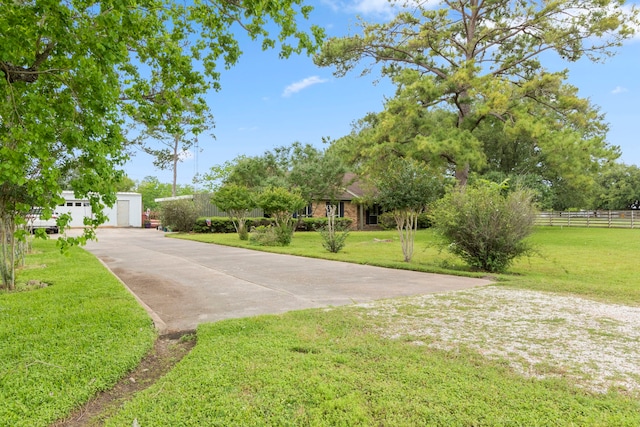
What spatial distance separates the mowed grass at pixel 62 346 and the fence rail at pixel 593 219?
30447 millimetres

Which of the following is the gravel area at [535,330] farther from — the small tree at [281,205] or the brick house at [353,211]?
the brick house at [353,211]

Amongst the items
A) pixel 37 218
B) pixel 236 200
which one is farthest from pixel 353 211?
pixel 37 218

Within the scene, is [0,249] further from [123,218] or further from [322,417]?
[123,218]

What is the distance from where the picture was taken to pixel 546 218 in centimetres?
3294

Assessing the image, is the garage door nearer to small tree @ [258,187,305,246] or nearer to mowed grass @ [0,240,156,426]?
small tree @ [258,187,305,246]

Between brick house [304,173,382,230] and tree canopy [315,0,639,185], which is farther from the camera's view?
brick house [304,173,382,230]

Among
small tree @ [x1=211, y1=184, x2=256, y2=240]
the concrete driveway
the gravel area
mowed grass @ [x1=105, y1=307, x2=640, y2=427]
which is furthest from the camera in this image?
small tree @ [x1=211, y1=184, x2=256, y2=240]

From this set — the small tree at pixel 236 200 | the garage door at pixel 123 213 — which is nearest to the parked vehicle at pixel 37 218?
the small tree at pixel 236 200

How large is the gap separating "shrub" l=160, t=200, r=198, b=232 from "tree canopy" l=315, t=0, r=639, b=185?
491 inches

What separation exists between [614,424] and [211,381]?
105 inches

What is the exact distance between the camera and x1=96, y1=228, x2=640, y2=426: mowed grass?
2430 mm

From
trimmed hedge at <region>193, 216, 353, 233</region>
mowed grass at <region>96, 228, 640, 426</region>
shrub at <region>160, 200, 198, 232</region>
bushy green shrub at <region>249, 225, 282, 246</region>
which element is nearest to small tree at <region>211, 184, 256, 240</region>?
bushy green shrub at <region>249, 225, 282, 246</region>

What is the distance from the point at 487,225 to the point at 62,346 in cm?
798

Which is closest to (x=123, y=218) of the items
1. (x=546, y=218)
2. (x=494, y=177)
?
(x=494, y=177)
